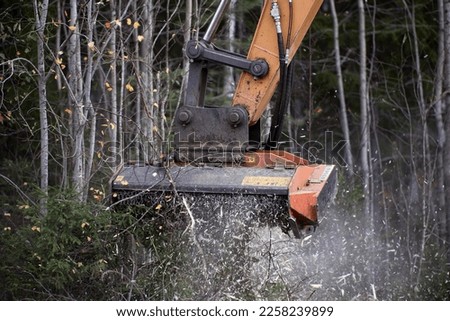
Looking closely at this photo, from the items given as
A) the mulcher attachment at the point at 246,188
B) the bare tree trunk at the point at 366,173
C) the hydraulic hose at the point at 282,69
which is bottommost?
the bare tree trunk at the point at 366,173

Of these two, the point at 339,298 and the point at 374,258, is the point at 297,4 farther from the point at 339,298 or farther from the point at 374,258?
the point at 374,258

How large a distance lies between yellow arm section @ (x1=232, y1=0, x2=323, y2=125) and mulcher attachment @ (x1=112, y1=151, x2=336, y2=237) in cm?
57

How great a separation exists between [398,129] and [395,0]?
2682mm

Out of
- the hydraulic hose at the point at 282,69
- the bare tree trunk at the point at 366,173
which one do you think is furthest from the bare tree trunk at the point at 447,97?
the hydraulic hose at the point at 282,69

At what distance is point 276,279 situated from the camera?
954 cm

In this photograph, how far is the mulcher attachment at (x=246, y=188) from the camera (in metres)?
8.07

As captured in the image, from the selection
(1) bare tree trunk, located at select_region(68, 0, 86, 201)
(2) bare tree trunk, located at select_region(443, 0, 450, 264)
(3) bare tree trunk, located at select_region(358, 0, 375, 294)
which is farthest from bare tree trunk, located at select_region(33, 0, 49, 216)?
(2) bare tree trunk, located at select_region(443, 0, 450, 264)

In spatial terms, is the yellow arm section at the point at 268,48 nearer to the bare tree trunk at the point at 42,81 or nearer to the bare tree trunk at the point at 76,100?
the bare tree trunk at the point at 76,100

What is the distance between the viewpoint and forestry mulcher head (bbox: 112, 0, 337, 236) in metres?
8.17

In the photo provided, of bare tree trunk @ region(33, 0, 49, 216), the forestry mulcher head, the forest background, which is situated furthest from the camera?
bare tree trunk @ region(33, 0, 49, 216)

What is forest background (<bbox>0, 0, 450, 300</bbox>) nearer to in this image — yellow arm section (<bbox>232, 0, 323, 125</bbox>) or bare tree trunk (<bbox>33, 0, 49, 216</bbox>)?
bare tree trunk (<bbox>33, 0, 49, 216</bbox>)

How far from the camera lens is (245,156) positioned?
8.69m

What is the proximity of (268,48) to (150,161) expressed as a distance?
1480 millimetres

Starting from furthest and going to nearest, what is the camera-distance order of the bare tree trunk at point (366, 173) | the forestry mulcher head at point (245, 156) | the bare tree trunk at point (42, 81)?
the bare tree trunk at point (366, 173) → the bare tree trunk at point (42, 81) → the forestry mulcher head at point (245, 156)
